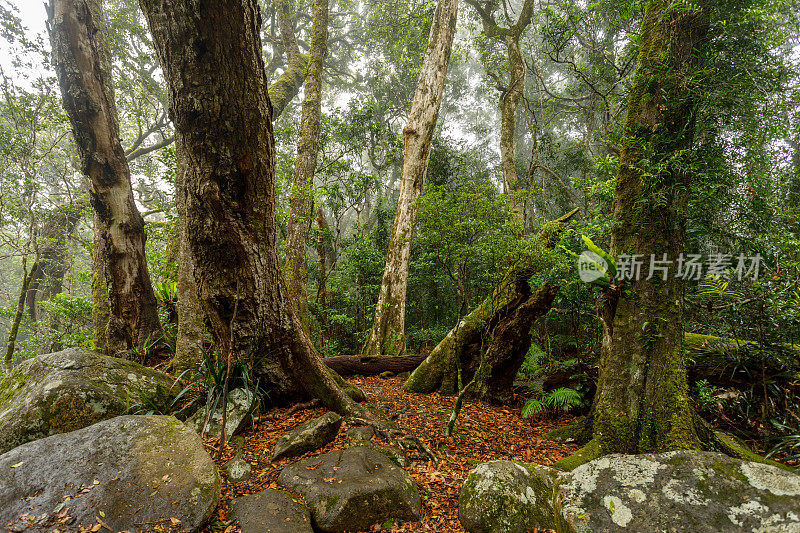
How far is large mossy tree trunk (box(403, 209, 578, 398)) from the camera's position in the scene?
5.04 m

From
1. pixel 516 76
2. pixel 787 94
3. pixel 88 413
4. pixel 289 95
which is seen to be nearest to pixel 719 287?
pixel 787 94

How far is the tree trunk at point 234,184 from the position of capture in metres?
2.25

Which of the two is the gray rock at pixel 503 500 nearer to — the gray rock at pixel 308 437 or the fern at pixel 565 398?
the gray rock at pixel 308 437

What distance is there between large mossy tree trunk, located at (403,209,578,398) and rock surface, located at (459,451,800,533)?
319 centimetres

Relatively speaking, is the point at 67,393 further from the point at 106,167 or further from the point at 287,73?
the point at 287,73

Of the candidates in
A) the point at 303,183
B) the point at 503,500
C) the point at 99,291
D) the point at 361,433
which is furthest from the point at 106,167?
the point at 503,500

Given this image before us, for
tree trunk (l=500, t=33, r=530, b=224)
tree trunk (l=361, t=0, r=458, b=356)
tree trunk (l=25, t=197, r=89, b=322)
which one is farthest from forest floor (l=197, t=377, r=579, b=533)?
tree trunk (l=25, t=197, r=89, b=322)

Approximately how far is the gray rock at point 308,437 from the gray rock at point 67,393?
4.81 feet

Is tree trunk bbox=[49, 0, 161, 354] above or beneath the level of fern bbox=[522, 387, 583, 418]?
above

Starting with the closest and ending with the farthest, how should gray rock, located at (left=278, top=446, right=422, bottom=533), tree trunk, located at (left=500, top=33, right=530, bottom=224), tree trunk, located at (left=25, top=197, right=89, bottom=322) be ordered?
gray rock, located at (left=278, top=446, right=422, bottom=533), tree trunk, located at (left=25, top=197, right=89, bottom=322), tree trunk, located at (left=500, top=33, right=530, bottom=224)

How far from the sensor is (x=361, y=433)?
3.19 meters

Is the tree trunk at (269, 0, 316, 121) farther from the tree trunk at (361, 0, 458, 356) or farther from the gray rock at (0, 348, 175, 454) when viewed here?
the gray rock at (0, 348, 175, 454)

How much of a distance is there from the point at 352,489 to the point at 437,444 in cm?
139

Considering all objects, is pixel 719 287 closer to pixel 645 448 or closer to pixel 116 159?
pixel 645 448
